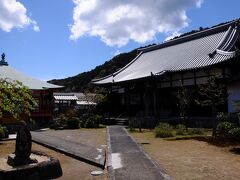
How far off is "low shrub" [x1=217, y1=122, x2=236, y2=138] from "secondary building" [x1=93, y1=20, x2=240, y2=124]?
4336 millimetres

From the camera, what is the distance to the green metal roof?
2868 centimetres

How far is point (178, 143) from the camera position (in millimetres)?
15328

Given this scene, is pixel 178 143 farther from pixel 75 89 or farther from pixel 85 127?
pixel 75 89

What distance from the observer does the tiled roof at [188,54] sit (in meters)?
24.3

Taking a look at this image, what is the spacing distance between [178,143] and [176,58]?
47.7 feet

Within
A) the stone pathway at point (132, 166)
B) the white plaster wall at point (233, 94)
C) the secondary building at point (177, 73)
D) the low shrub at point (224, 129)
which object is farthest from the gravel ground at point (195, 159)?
the secondary building at point (177, 73)

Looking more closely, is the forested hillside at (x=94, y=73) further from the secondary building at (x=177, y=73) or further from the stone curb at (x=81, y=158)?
the stone curb at (x=81, y=158)

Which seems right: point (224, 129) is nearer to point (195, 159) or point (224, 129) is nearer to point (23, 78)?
point (195, 159)

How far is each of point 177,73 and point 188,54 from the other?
282 cm

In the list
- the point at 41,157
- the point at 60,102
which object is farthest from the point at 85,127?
the point at 60,102

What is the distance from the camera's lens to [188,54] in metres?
28.2

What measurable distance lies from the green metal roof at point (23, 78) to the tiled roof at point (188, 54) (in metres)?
5.81

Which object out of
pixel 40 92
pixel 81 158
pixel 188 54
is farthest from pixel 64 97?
pixel 81 158

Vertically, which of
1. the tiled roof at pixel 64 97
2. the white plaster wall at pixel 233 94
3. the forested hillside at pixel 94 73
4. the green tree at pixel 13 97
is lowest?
the green tree at pixel 13 97
